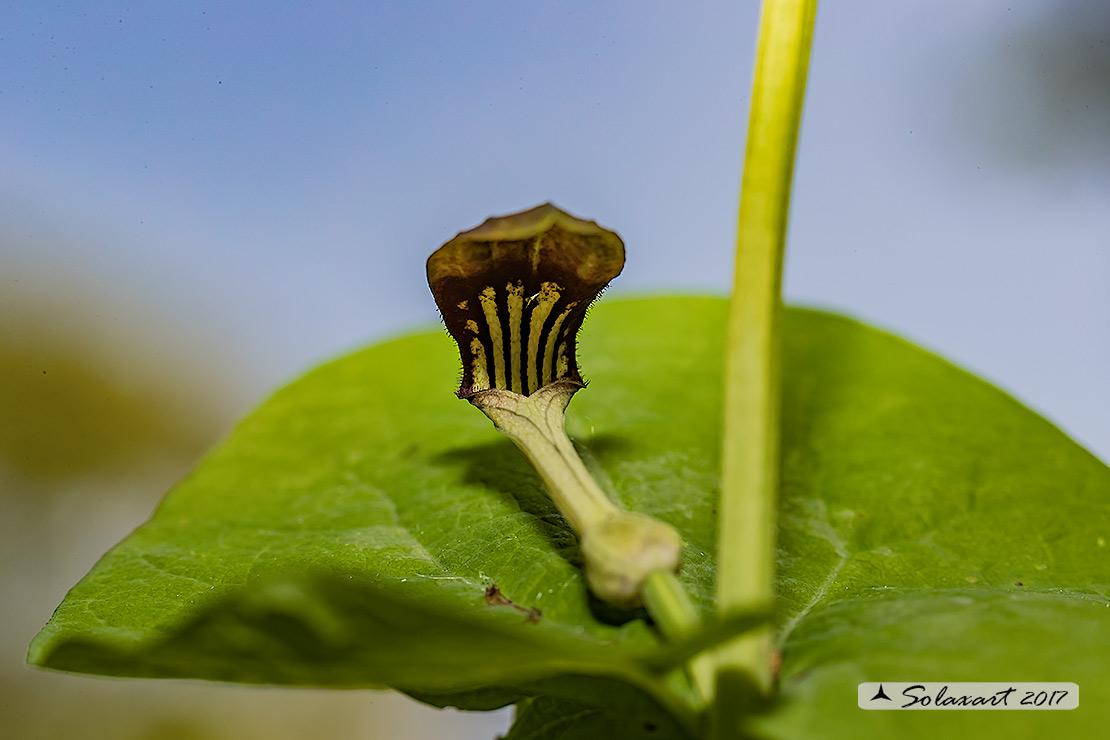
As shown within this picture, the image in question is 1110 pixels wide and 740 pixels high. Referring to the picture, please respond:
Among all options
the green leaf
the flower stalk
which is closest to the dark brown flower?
the flower stalk

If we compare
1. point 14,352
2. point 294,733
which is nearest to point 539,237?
point 14,352

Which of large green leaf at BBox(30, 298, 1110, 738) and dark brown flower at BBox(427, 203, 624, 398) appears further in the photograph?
dark brown flower at BBox(427, 203, 624, 398)

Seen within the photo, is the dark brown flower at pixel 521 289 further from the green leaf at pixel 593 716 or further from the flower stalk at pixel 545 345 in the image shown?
the green leaf at pixel 593 716

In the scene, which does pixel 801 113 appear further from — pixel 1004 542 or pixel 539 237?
pixel 1004 542

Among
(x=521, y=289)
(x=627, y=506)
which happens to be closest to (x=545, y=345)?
(x=521, y=289)

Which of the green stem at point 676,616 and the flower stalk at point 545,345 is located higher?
the flower stalk at point 545,345

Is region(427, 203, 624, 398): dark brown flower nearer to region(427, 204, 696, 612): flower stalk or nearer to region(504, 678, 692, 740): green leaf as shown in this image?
region(427, 204, 696, 612): flower stalk

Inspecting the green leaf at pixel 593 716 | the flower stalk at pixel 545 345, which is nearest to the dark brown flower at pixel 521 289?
the flower stalk at pixel 545 345
